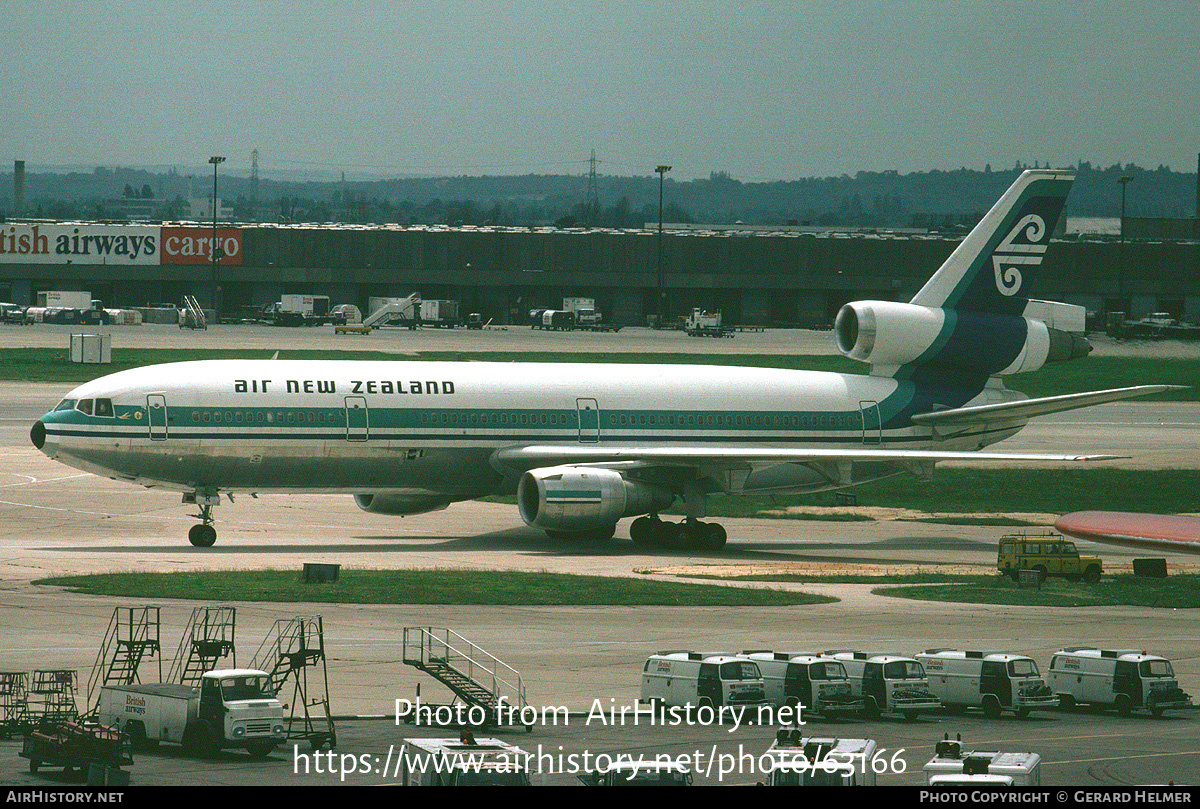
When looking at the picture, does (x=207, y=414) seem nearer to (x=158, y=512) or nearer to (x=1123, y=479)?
(x=158, y=512)

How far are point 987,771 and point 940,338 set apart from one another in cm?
3771

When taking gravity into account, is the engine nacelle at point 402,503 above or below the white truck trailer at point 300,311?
below

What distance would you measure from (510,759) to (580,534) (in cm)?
3162

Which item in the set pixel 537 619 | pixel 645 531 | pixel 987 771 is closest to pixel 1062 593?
pixel 645 531

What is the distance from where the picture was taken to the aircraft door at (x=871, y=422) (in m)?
57.4

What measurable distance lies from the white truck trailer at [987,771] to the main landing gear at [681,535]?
99.9 feet

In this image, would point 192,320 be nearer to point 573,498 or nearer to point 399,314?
point 399,314

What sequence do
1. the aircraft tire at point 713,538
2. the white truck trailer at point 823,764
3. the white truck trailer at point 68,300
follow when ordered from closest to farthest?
the white truck trailer at point 823,764, the aircraft tire at point 713,538, the white truck trailer at point 68,300

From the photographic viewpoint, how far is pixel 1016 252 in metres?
58.9

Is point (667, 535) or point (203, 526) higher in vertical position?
point (203, 526)

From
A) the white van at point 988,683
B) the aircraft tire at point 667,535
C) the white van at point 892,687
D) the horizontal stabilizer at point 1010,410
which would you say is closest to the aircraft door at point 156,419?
the aircraft tire at point 667,535

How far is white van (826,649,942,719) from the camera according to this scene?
96.6 ft

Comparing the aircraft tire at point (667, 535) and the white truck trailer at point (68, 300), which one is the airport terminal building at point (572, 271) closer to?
the white truck trailer at point (68, 300)

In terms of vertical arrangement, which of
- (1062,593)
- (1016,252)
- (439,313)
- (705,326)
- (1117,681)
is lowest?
(1062,593)
